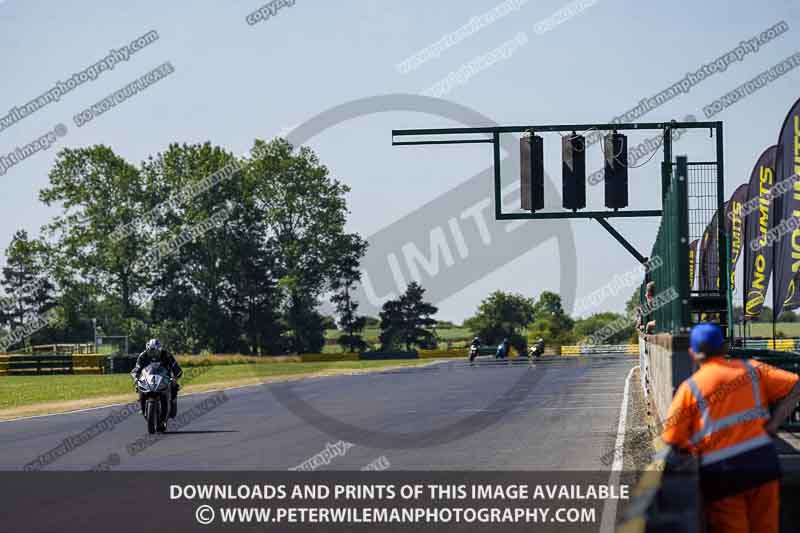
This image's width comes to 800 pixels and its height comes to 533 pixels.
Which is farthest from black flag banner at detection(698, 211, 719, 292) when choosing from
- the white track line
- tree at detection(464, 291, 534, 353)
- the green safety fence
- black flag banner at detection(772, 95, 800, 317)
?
tree at detection(464, 291, 534, 353)

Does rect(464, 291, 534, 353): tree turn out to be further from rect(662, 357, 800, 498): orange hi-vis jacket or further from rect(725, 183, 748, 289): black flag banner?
rect(662, 357, 800, 498): orange hi-vis jacket

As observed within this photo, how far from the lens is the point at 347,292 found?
97812 millimetres

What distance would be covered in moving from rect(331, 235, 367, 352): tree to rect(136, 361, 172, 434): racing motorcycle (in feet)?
242

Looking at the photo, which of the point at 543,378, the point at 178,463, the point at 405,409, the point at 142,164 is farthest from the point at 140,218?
the point at 178,463

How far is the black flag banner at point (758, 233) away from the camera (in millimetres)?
25875

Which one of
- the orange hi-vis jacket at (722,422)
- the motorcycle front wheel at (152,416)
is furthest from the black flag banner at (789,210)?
the orange hi-vis jacket at (722,422)

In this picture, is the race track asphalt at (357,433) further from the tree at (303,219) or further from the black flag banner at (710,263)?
the tree at (303,219)

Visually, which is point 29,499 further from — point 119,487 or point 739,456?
point 739,456

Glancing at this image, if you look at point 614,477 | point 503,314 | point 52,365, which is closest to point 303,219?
point 52,365

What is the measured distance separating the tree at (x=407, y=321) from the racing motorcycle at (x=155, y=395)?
9640 centimetres

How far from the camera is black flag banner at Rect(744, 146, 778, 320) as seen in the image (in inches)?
1019

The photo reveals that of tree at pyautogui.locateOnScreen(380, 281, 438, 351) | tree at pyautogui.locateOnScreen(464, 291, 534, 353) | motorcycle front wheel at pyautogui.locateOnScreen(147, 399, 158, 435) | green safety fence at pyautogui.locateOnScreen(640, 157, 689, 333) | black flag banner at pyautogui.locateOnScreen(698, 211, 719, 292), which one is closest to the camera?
green safety fence at pyautogui.locateOnScreen(640, 157, 689, 333)

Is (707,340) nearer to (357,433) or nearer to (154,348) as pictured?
(357,433)

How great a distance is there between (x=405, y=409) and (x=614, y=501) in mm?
15200
